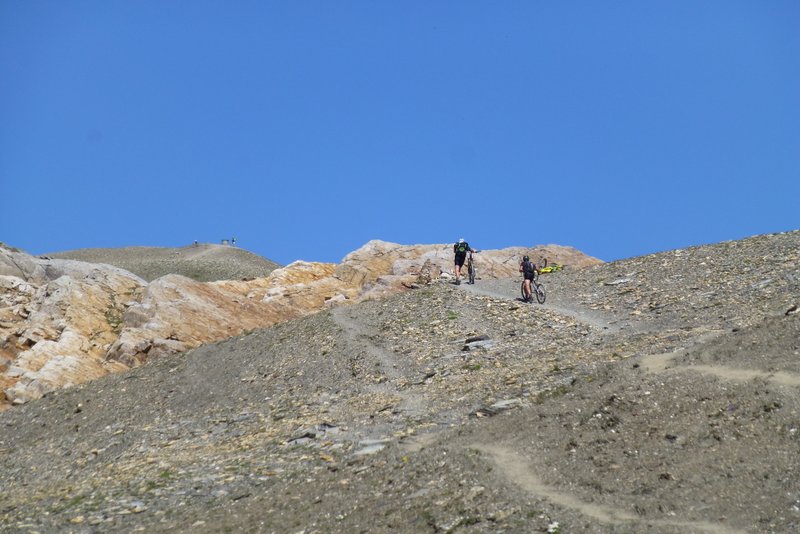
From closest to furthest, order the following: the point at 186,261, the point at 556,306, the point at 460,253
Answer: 1. the point at 556,306
2. the point at 460,253
3. the point at 186,261

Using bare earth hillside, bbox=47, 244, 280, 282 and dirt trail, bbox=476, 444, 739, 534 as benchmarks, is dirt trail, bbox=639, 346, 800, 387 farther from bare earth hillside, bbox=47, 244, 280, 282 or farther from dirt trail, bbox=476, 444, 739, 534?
bare earth hillside, bbox=47, 244, 280, 282

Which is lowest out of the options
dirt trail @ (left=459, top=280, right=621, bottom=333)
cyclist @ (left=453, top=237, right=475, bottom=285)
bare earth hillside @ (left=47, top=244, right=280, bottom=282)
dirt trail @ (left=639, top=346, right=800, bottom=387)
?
dirt trail @ (left=639, top=346, right=800, bottom=387)

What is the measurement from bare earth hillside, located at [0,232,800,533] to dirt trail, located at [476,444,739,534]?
6 centimetres

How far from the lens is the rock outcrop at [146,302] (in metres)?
37.4

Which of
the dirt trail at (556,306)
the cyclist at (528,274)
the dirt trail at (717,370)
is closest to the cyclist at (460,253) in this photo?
the dirt trail at (556,306)

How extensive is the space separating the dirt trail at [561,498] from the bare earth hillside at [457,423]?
55mm

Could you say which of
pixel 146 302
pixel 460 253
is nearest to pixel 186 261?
pixel 146 302

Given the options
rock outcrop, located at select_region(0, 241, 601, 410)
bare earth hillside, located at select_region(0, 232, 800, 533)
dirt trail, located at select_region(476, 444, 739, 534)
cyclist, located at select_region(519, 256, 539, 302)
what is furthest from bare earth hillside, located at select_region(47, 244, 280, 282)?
dirt trail, located at select_region(476, 444, 739, 534)

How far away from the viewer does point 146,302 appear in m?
41.2

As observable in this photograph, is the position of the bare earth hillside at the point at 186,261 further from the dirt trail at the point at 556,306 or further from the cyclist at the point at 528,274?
the cyclist at the point at 528,274

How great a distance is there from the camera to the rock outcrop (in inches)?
1474

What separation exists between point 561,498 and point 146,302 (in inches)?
1190

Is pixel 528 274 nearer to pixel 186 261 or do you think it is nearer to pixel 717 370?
pixel 717 370

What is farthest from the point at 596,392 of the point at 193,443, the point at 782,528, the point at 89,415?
the point at 89,415
